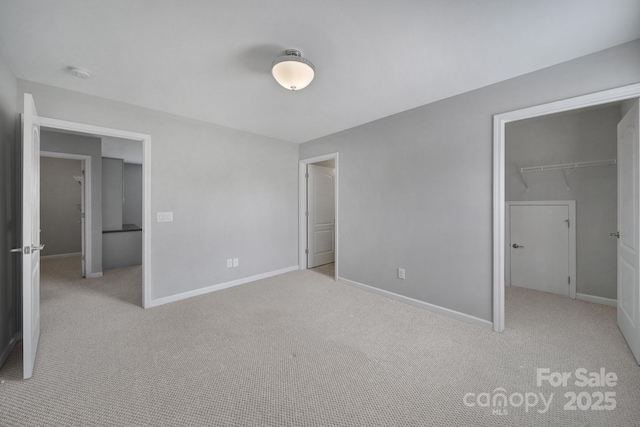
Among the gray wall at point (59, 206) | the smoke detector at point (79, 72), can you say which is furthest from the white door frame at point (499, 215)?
the gray wall at point (59, 206)

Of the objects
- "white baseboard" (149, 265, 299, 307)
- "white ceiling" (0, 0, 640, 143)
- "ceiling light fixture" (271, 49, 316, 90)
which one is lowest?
"white baseboard" (149, 265, 299, 307)

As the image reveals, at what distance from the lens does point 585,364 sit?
1.98 meters

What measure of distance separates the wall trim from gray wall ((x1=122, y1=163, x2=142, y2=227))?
4.92 m

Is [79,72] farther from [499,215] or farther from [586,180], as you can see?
[586,180]

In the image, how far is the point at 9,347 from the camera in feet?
7.15

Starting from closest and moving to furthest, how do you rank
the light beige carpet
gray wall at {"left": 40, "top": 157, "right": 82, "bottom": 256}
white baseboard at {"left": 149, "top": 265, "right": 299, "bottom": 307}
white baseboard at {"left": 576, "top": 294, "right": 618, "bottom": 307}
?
the light beige carpet < white baseboard at {"left": 576, "top": 294, "right": 618, "bottom": 307} < white baseboard at {"left": 149, "top": 265, "right": 299, "bottom": 307} < gray wall at {"left": 40, "top": 157, "right": 82, "bottom": 256}

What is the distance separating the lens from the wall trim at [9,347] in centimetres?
201

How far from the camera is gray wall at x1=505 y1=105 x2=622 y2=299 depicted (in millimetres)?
3203

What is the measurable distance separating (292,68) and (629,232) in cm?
315

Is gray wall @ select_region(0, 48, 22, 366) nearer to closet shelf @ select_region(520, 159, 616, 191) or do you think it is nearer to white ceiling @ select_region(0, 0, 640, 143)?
white ceiling @ select_region(0, 0, 640, 143)

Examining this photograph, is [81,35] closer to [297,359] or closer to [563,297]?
[297,359]

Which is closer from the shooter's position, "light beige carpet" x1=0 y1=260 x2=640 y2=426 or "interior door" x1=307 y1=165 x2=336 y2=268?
"light beige carpet" x1=0 y1=260 x2=640 y2=426

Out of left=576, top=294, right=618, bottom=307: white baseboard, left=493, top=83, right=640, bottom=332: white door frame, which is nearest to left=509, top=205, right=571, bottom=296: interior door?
left=576, top=294, right=618, bottom=307: white baseboard

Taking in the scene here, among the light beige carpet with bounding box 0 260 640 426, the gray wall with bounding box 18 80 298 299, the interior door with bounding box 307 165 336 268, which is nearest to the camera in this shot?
the light beige carpet with bounding box 0 260 640 426
